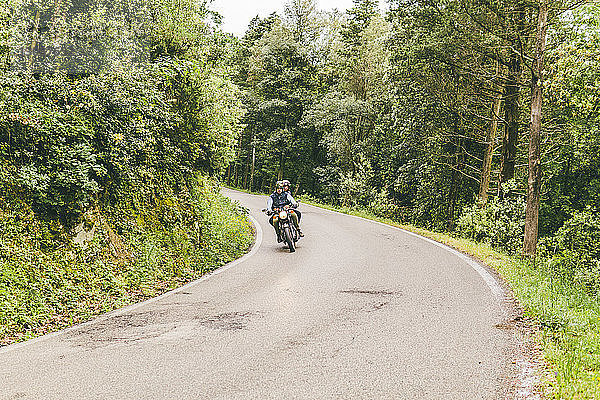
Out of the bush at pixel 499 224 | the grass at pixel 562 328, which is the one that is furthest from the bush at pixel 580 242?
the grass at pixel 562 328

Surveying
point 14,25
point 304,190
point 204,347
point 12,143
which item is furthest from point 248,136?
point 204,347

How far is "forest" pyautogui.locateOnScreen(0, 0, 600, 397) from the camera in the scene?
779 cm

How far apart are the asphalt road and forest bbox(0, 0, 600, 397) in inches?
34.3

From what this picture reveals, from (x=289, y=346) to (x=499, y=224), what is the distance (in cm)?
1344

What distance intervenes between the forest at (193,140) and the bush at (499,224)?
0.06 meters

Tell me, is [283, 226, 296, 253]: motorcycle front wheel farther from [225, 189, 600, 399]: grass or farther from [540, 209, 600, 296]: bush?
[540, 209, 600, 296]: bush

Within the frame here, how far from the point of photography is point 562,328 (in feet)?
19.7

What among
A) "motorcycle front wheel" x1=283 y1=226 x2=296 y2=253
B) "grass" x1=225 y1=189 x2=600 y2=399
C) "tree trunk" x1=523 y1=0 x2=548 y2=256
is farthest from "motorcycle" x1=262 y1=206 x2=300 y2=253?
"tree trunk" x1=523 y1=0 x2=548 y2=256

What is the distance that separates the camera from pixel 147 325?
6.26 metres

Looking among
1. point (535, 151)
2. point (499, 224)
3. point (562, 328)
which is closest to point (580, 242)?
point (499, 224)

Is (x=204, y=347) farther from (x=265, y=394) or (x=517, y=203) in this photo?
(x=517, y=203)

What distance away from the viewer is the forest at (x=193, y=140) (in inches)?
307

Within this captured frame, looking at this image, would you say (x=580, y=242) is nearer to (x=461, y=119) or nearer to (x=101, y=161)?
(x=461, y=119)

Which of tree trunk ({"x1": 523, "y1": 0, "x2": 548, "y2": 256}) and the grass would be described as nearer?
the grass
